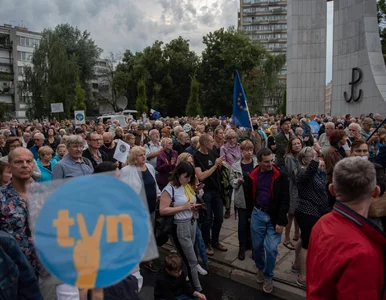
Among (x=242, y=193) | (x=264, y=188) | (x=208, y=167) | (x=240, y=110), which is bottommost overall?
(x=242, y=193)

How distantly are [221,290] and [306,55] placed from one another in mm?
21401

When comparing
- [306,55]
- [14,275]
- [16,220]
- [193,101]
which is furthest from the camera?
[193,101]

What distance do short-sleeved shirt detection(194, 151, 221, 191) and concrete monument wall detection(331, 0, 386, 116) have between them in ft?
56.1

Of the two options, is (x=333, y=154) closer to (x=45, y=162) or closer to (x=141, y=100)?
(x=45, y=162)

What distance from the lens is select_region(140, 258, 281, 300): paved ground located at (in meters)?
4.25

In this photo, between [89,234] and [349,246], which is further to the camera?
[349,246]

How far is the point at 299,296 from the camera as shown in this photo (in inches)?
165

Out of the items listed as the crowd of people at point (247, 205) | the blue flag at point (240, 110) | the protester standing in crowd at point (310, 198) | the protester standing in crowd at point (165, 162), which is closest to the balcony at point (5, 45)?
the crowd of people at point (247, 205)

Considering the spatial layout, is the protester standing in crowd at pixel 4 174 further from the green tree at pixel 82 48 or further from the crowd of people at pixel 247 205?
the green tree at pixel 82 48

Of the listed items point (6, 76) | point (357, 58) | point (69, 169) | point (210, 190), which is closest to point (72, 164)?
point (69, 169)

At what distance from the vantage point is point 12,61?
2271 inches

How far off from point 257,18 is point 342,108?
8188 centimetres

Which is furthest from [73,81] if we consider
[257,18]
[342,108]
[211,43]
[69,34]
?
[257,18]

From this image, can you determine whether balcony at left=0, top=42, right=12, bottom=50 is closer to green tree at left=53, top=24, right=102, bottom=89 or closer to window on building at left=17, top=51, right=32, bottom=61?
window on building at left=17, top=51, right=32, bottom=61
